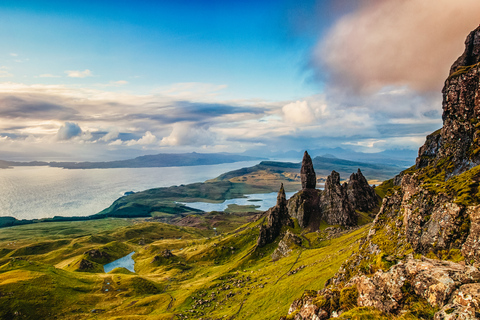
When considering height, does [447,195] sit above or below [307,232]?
above

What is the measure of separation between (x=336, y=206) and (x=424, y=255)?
13583cm

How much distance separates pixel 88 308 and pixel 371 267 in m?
134

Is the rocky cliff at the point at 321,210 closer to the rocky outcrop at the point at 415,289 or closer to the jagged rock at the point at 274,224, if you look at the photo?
the jagged rock at the point at 274,224

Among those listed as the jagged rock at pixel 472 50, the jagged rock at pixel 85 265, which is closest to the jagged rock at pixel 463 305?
the jagged rock at pixel 472 50

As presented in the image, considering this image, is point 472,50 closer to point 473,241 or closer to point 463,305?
point 473,241

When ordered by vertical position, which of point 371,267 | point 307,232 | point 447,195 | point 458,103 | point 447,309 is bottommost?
point 307,232

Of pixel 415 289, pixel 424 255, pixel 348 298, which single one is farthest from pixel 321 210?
pixel 415 289

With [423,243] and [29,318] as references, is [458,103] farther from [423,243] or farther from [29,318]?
[29,318]

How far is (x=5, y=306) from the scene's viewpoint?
343 feet

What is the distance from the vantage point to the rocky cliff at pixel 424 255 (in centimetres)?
2388

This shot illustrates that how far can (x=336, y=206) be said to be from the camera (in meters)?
172

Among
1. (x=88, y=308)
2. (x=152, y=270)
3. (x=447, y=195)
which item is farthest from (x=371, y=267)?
(x=152, y=270)

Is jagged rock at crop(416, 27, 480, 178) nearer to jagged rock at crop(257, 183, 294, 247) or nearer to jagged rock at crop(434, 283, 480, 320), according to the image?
jagged rock at crop(434, 283, 480, 320)

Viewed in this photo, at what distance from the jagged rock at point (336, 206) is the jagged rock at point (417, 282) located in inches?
5646
